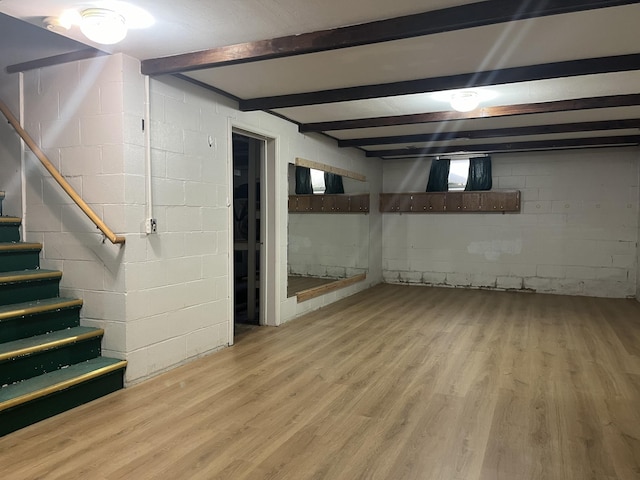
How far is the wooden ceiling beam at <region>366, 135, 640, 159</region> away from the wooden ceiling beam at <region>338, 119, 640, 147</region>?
1016mm

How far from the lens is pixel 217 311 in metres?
4.07

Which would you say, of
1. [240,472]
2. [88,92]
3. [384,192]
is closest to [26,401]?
[240,472]

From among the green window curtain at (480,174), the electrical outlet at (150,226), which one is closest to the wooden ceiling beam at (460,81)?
the electrical outlet at (150,226)

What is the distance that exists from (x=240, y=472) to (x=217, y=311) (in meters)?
2.05

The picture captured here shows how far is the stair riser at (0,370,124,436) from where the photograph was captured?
249 centimetres

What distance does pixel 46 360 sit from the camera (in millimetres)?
2877

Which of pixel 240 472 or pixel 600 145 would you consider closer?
pixel 240 472

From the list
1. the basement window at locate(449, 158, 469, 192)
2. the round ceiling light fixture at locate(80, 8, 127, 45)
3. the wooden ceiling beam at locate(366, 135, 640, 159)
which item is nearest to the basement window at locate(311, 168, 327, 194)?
the wooden ceiling beam at locate(366, 135, 640, 159)

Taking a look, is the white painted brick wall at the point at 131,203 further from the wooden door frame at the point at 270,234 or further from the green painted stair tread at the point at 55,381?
the wooden door frame at the point at 270,234

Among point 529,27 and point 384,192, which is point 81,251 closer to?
point 529,27

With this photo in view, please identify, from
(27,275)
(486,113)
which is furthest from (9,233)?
(486,113)

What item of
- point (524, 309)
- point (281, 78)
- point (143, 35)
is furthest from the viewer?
point (524, 309)

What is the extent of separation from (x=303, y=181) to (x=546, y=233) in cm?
402

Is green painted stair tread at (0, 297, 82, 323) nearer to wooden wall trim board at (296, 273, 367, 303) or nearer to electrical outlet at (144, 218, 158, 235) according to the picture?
electrical outlet at (144, 218, 158, 235)
